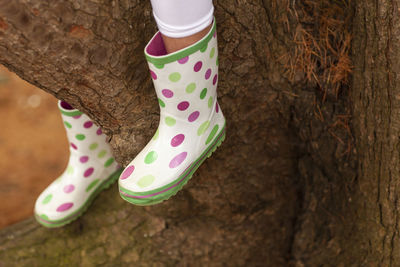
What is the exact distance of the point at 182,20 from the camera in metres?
0.96

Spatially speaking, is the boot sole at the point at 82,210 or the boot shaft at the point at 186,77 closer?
the boot shaft at the point at 186,77

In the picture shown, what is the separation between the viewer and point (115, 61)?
1.04 meters

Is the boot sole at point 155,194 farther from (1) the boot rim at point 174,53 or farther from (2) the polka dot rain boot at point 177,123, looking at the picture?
(1) the boot rim at point 174,53

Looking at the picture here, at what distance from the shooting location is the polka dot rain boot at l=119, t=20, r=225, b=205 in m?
1.02

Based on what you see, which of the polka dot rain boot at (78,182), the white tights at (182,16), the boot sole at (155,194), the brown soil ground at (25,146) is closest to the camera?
the white tights at (182,16)

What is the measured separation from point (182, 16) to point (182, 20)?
0.01 m

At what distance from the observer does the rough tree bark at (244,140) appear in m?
1.00

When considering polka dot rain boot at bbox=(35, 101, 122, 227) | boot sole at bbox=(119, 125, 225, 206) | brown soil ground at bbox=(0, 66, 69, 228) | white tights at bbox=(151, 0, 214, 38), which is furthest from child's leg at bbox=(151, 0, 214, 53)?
brown soil ground at bbox=(0, 66, 69, 228)

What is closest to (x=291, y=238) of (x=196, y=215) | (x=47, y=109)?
(x=196, y=215)

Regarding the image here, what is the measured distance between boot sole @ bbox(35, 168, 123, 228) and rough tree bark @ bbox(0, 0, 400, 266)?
0.05 m

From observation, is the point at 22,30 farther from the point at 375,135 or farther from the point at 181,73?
the point at 375,135

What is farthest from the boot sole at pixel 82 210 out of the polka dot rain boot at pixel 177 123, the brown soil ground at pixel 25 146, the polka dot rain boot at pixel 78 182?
the brown soil ground at pixel 25 146

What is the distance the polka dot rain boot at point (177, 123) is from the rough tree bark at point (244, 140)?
83 mm

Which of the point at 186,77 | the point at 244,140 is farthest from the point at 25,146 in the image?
the point at 186,77
